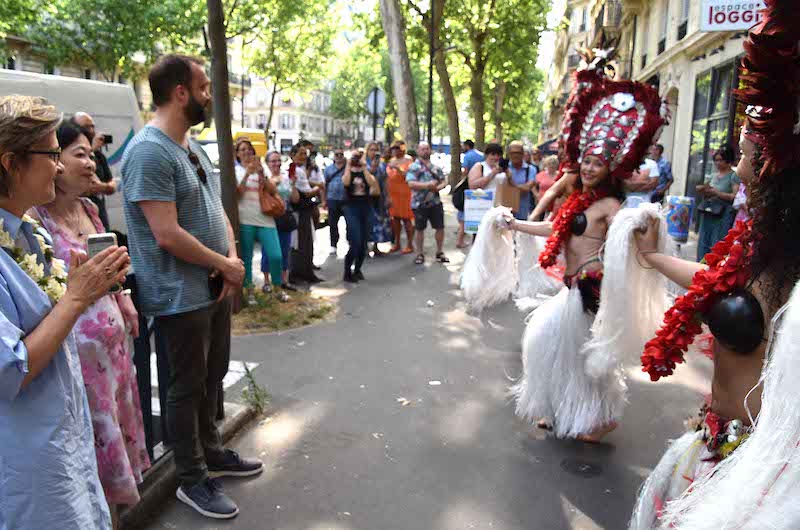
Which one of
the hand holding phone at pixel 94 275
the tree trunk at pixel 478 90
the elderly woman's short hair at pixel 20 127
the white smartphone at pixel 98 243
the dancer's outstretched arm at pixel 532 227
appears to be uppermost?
the tree trunk at pixel 478 90

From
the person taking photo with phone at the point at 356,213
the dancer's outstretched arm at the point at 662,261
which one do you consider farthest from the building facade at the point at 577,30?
the dancer's outstretched arm at the point at 662,261

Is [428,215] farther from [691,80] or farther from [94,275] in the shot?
[691,80]

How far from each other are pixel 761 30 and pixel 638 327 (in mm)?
1869

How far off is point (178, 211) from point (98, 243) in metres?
0.75

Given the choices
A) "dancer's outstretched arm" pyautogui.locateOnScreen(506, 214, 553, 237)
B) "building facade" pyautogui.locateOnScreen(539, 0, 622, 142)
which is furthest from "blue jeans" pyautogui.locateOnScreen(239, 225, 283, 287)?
"building facade" pyautogui.locateOnScreen(539, 0, 622, 142)

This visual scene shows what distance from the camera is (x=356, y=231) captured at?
8.82 metres

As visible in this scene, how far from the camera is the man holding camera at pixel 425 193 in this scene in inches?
416

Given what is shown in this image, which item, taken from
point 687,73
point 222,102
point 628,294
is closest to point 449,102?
point 687,73

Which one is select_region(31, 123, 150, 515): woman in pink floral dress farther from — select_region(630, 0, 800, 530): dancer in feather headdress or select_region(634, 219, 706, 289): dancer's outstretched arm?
select_region(634, 219, 706, 289): dancer's outstretched arm

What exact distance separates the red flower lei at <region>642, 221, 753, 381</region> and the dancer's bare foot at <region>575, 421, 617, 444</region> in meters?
1.86

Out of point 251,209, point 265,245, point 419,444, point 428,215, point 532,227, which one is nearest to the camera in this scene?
point 419,444

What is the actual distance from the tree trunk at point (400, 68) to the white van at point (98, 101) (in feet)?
20.5

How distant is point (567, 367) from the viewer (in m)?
4.04

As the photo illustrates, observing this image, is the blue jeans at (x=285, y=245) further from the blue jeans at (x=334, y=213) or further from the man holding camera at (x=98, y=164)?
the man holding camera at (x=98, y=164)
